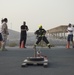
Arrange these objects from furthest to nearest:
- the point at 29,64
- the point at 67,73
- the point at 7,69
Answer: the point at 29,64
the point at 7,69
the point at 67,73

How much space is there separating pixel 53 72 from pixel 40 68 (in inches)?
35.0

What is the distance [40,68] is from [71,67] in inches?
40.1

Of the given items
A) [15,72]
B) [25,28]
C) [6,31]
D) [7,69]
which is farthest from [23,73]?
[25,28]

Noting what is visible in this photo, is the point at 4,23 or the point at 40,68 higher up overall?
the point at 4,23

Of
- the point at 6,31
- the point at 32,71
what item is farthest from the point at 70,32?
the point at 32,71

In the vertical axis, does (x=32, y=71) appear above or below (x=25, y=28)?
below

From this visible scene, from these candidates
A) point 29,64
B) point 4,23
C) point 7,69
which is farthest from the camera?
point 4,23

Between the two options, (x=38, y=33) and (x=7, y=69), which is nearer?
(x=7, y=69)

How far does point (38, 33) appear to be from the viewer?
19.1m

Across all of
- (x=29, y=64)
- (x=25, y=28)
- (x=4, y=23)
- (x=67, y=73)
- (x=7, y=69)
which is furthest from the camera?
(x=25, y=28)

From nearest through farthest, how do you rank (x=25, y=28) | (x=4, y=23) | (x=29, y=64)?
(x=29, y=64), (x=4, y=23), (x=25, y=28)

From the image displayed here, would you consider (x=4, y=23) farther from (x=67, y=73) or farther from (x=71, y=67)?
(x=67, y=73)

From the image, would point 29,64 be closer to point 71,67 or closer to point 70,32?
point 71,67

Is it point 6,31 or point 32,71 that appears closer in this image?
point 32,71
